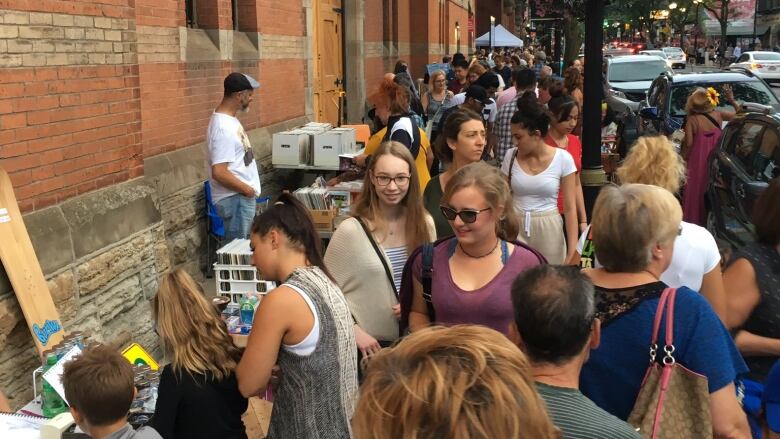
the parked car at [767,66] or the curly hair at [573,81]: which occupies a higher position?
the parked car at [767,66]

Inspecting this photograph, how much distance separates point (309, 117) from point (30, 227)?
8379 mm

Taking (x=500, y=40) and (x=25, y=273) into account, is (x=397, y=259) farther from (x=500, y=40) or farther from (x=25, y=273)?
(x=500, y=40)

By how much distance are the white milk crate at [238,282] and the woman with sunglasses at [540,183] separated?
209 centimetres

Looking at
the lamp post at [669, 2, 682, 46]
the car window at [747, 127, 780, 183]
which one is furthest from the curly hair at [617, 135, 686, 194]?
the lamp post at [669, 2, 682, 46]

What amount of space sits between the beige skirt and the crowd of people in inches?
37.6

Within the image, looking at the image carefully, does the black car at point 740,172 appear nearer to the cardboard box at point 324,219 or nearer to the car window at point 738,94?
the cardboard box at point 324,219

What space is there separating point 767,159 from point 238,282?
5.15 meters

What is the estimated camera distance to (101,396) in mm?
3234

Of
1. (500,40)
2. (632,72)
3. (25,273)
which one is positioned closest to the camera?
(25,273)

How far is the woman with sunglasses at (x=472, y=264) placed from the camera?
343cm

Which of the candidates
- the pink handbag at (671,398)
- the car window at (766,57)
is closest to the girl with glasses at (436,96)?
the pink handbag at (671,398)

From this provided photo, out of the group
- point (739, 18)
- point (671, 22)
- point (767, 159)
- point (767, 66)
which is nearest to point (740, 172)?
point (767, 159)

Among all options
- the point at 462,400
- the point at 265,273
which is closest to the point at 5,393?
the point at 265,273

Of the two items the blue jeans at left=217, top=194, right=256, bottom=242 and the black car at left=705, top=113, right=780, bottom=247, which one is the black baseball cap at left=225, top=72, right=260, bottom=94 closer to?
the blue jeans at left=217, top=194, right=256, bottom=242
